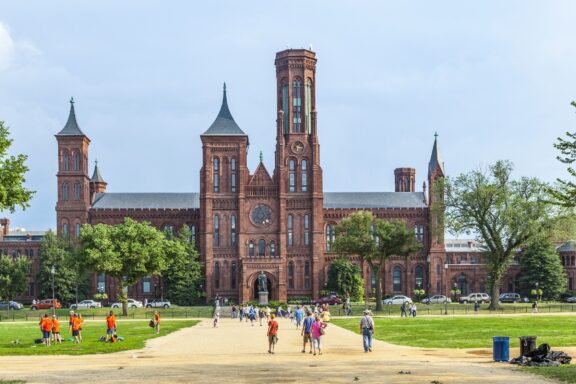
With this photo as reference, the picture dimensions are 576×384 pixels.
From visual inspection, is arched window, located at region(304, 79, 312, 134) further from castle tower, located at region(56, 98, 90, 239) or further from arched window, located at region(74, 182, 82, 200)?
arched window, located at region(74, 182, 82, 200)

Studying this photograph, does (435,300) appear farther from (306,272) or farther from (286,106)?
(286,106)

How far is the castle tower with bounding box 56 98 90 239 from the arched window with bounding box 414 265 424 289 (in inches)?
1833

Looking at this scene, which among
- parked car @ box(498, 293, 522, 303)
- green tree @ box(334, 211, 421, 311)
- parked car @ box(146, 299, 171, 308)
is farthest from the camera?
parked car @ box(498, 293, 522, 303)

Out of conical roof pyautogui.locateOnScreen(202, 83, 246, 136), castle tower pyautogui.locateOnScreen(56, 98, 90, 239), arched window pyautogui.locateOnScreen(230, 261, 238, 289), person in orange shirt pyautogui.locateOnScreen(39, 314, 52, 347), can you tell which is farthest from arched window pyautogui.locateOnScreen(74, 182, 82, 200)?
person in orange shirt pyautogui.locateOnScreen(39, 314, 52, 347)

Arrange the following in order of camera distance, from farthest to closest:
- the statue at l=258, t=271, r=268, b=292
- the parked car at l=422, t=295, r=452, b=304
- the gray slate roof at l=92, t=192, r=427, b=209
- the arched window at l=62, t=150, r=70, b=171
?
the gray slate roof at l=92, t=192, r=427, b=209
the arched window at l=62, t=150, r=70, b=171
the parked car at l=422, t=295, r=452, b=304
the statue at l=258, t=271, r=268, b=292

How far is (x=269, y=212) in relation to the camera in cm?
11875

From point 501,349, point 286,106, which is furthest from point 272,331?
point 286,106

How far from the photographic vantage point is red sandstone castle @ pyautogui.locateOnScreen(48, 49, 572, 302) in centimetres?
11744

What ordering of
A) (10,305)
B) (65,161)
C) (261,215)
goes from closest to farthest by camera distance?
1. (10,305)
2. (261,215)
3. (65,161)

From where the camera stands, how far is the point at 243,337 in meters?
50.9

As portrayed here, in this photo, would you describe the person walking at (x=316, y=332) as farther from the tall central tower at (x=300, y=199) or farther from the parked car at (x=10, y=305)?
the parked car at (x=10, y=305)

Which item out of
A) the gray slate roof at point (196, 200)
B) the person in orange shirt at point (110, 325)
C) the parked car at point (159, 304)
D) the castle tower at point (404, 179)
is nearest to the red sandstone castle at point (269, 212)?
the gray slate roof at point (196, 200)

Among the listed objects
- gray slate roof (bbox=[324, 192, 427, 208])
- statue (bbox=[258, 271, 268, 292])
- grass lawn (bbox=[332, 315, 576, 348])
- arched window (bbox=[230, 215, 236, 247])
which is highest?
gray slate roof (bbox=[324, 192, 427, 208])

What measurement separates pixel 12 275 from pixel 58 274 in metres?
6.35
